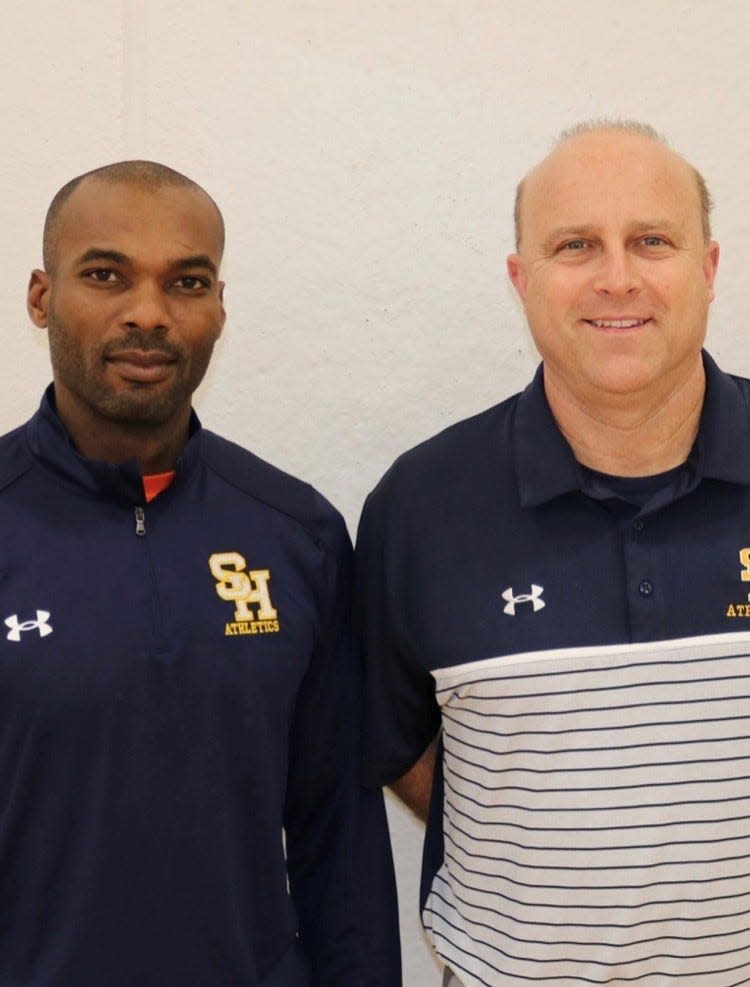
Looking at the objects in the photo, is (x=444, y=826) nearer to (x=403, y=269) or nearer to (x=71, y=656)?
(x=71, y=656)

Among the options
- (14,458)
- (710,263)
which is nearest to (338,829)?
(14,458)

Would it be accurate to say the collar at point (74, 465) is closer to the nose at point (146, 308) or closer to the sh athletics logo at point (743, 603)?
the nose at point (146, 308)

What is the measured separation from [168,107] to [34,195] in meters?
0.25

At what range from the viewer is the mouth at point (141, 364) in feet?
4.83

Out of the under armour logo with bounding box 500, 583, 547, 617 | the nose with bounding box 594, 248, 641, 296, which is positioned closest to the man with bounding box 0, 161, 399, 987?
the under armour logo with bounding box 500, 583, 547, 617

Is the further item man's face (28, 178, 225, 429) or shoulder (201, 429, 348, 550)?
shoulder (201, 429, 348, 550)

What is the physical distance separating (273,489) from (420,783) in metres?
0.50

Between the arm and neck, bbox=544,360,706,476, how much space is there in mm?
508

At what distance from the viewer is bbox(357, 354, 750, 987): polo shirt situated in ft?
4.81

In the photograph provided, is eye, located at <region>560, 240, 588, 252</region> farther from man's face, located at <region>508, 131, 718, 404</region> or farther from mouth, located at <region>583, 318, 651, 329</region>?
mouth, located at <region>583, 318, 651, 329</region>

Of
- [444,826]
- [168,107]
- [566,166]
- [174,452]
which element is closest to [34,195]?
[168,107]

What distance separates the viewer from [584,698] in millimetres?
1484

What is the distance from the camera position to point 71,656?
1.39m

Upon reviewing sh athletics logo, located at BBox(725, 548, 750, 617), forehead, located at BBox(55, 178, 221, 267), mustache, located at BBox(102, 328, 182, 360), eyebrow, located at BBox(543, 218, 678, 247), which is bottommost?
sh athletics logo, located at BBox(725, 548, 750, 617)
